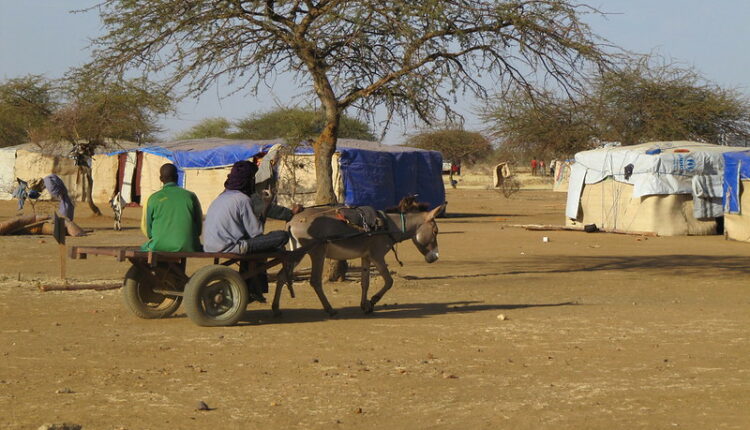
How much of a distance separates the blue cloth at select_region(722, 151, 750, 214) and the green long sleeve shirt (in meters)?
17.2

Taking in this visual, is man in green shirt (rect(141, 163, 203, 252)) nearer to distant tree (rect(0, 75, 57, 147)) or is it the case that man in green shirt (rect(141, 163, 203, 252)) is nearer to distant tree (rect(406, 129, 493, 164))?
distant tree (rect(0, 75, 57, 147))

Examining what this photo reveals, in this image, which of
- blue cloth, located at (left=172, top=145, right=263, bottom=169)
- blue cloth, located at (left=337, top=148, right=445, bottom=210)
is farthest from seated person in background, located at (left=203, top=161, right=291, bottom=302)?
blue cloth, located at (left=172, top=145, right=263, bottom=169)

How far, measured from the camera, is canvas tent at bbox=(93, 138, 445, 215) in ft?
102

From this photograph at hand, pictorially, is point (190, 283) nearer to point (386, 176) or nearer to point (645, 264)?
point (645, 264)

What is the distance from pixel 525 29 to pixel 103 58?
19.8 feet

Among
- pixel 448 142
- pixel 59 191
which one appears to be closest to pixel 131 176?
pixel 59 191

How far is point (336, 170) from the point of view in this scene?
31266 millimetres

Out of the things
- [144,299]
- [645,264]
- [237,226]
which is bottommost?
[645,264]

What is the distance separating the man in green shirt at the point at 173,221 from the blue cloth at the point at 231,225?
0.15m

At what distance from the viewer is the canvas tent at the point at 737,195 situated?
2350cm

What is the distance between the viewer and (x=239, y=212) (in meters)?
9.98

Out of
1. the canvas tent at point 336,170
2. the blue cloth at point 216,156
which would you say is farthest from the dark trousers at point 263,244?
the blue cloth at point 216,156

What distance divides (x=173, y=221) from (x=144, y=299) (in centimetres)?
111

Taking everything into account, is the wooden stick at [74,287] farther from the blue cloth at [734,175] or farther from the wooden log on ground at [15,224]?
the blue cloth at [734,175]
